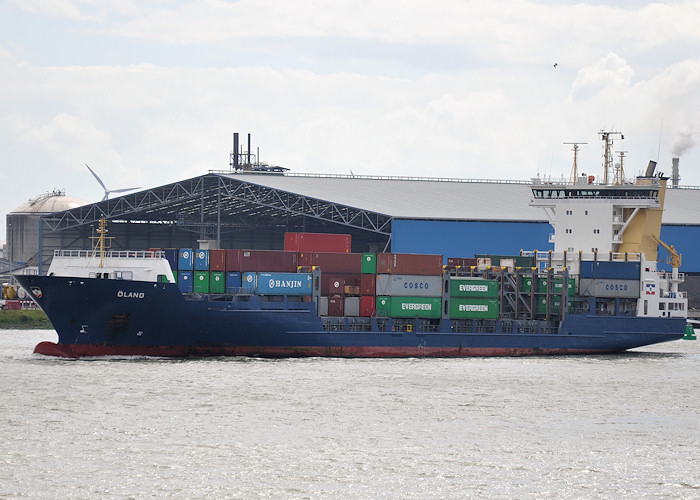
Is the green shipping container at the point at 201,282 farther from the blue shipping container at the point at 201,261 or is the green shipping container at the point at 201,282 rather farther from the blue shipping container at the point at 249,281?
the blue shipping container at the point at 249,281

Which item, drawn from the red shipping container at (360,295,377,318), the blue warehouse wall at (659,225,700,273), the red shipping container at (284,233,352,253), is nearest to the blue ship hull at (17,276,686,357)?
the red shipping container at (360,295,377,318)

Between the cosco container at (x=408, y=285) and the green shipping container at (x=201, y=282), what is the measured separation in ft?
27.7

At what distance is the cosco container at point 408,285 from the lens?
52219mm

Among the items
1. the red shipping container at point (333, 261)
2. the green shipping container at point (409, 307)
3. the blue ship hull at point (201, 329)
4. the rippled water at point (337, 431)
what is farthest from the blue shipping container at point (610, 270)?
the red shipping container at point (333, 261)

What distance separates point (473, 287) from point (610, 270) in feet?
28.4

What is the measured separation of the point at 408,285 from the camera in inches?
2077

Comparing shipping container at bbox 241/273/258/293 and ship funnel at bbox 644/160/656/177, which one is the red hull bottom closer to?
shipping container at bbox 241/273/258/293

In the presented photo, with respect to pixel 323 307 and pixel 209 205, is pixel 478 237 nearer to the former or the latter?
pixel 209 205

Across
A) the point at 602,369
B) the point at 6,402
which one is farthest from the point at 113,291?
the point at 602,369

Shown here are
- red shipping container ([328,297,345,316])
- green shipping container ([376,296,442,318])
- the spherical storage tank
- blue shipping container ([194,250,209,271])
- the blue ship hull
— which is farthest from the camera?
the spherical storage tank

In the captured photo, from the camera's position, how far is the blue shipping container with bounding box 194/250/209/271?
164 ft

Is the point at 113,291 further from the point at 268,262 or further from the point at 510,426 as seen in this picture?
the point at 510,426

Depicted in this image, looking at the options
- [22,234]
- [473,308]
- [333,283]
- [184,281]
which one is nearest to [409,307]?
[473,308]

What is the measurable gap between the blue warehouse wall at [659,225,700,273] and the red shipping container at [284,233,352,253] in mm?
39087
